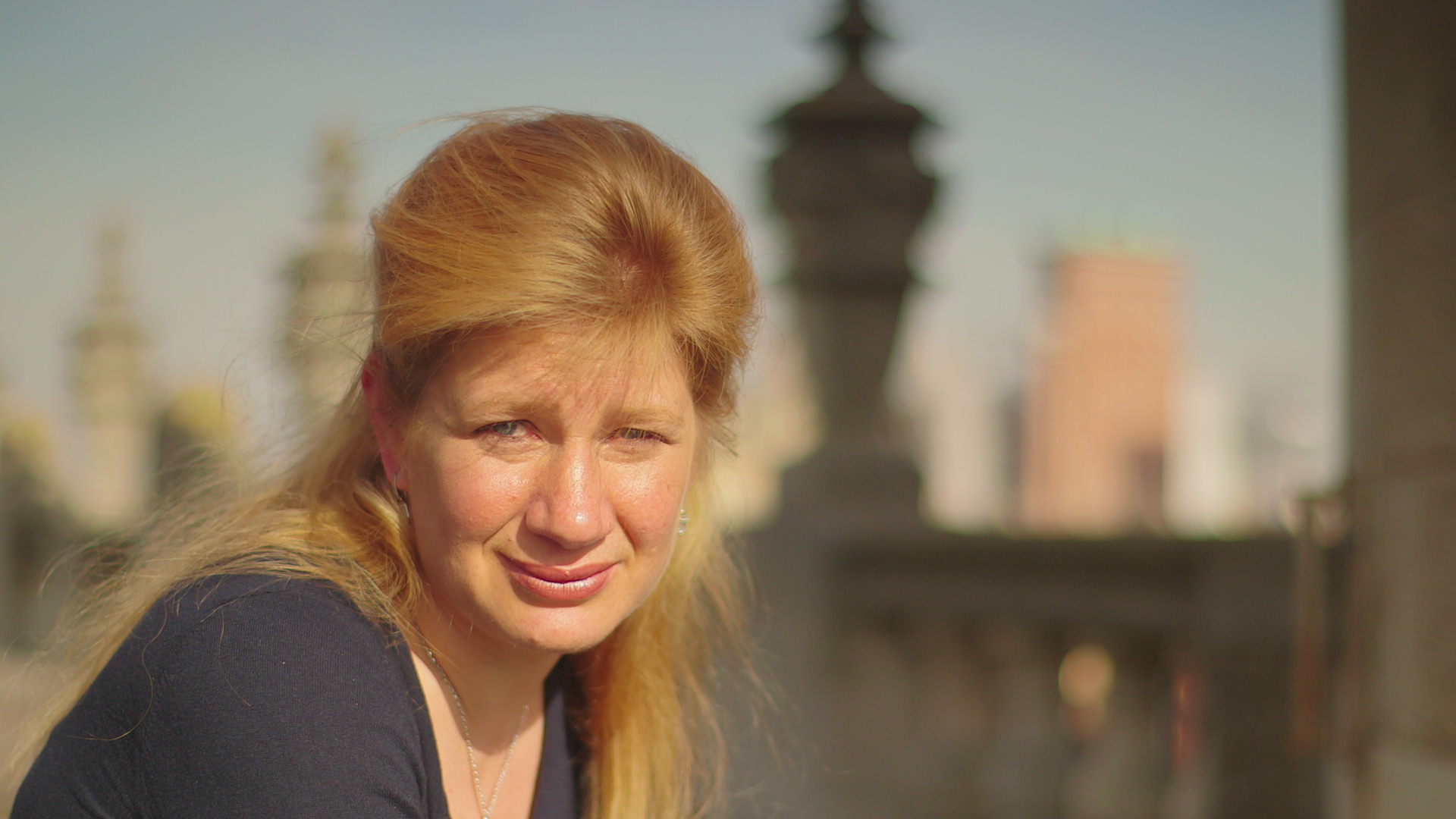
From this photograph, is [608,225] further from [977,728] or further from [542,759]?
[977,728]

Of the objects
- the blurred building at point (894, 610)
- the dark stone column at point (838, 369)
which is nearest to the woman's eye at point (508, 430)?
the blurred building at point (894, 610)

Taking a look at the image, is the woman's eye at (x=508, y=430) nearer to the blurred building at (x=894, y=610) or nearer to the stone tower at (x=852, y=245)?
the blurred building at (x=894, y=610)

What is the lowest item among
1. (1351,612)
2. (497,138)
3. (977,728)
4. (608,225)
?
(977,728)

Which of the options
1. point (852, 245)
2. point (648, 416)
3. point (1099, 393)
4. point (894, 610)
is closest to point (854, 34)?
point (852, 245)

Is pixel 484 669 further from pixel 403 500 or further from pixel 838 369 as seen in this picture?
pixel 838 369

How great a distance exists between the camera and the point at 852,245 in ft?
12.3

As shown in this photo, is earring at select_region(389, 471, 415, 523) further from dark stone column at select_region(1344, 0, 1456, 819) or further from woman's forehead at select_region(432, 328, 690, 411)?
dark stone column at select_region(1344, 0, 1456, 819)

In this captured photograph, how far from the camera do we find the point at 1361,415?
7.14 feet

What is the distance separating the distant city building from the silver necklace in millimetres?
47031

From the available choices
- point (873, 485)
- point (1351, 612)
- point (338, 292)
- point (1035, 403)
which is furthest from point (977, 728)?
point (1035, 403)

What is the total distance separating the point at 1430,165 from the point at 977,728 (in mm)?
2281

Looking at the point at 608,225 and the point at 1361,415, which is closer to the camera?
the point at 608,225

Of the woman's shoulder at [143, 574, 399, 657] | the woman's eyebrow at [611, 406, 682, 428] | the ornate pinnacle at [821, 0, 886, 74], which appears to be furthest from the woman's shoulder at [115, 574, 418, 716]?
the ornate pinnacle at [821, 0, 886, 74]

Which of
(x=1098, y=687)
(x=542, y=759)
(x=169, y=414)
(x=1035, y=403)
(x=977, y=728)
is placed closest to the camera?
(x=542, y=759)
